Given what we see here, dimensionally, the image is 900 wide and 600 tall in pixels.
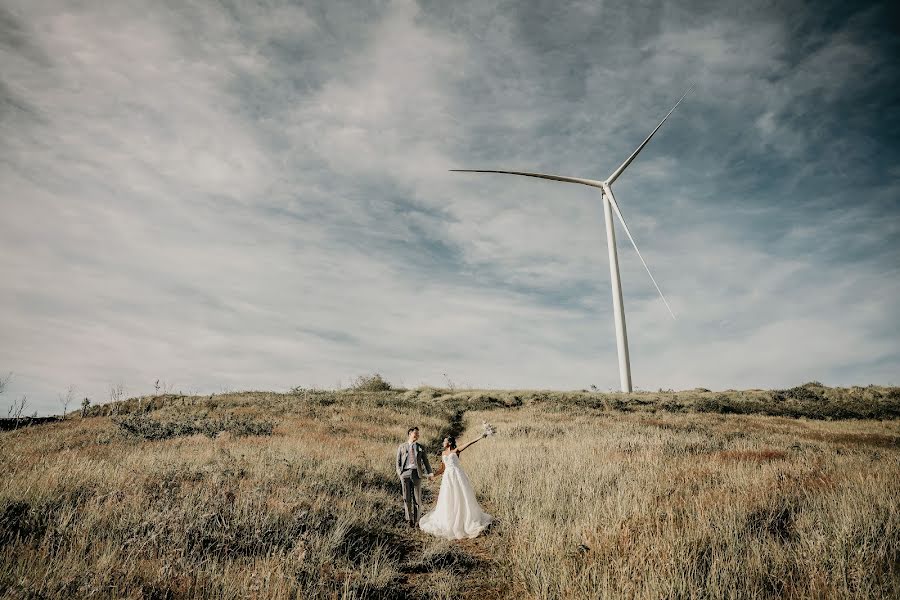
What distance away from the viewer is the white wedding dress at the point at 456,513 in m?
8.39

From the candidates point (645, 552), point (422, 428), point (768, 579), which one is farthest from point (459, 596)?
point (422, 428)

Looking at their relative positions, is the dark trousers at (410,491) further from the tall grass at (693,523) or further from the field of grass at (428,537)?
the tall grass at (693,523)

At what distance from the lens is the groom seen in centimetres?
916

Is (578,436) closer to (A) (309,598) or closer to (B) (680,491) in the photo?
(B) (680,491)

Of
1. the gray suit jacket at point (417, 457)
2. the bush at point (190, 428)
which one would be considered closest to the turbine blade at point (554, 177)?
the bush at point (190, 428)

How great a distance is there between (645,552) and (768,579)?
4.37 feet

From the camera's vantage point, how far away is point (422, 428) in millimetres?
22609

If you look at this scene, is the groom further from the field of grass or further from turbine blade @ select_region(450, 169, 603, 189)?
turbine blade @ select_region(450, 169, 603, 189)

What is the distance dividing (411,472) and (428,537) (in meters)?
1.32

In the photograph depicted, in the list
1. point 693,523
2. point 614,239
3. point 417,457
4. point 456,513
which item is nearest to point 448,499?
point 456,513

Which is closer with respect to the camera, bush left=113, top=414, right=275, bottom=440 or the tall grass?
the tall grass

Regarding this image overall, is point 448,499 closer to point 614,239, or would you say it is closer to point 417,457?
point 417,457

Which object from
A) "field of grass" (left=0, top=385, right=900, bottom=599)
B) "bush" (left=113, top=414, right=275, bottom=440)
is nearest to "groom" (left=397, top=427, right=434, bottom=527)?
"field of grass" (left=0, top=385, right=900, bottom=599)

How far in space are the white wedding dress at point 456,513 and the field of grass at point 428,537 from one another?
326 millimetres
